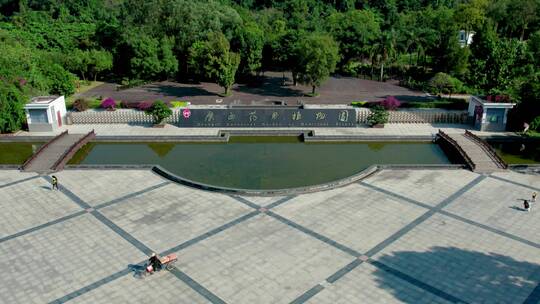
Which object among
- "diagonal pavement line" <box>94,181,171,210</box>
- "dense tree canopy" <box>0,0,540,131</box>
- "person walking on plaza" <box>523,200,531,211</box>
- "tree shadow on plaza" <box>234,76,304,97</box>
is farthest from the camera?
"tree shadow on plaza" <box>234,76,304,97</box>

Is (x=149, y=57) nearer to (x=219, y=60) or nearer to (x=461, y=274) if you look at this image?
(x=219, y=60)

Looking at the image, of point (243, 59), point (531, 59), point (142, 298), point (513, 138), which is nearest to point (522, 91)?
point (513, 138)

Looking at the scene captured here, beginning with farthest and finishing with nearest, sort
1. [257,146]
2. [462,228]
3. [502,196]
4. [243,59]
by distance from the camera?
[243,59], [257,146], [502,196], [462,228]

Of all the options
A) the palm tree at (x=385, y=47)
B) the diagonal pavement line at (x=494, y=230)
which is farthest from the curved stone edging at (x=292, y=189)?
the palm tree at (x=385, y=47)

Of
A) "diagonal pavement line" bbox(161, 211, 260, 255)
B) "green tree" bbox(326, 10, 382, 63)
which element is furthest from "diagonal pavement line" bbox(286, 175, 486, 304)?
"green tree" bbox(326, 10, 382, 63)

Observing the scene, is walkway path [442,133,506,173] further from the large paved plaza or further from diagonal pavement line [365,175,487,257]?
diagonal pavement line [365,175,487,257]

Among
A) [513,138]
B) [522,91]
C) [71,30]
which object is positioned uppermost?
[71,30]

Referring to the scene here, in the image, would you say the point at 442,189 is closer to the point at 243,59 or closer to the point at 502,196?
the point at 502,196
